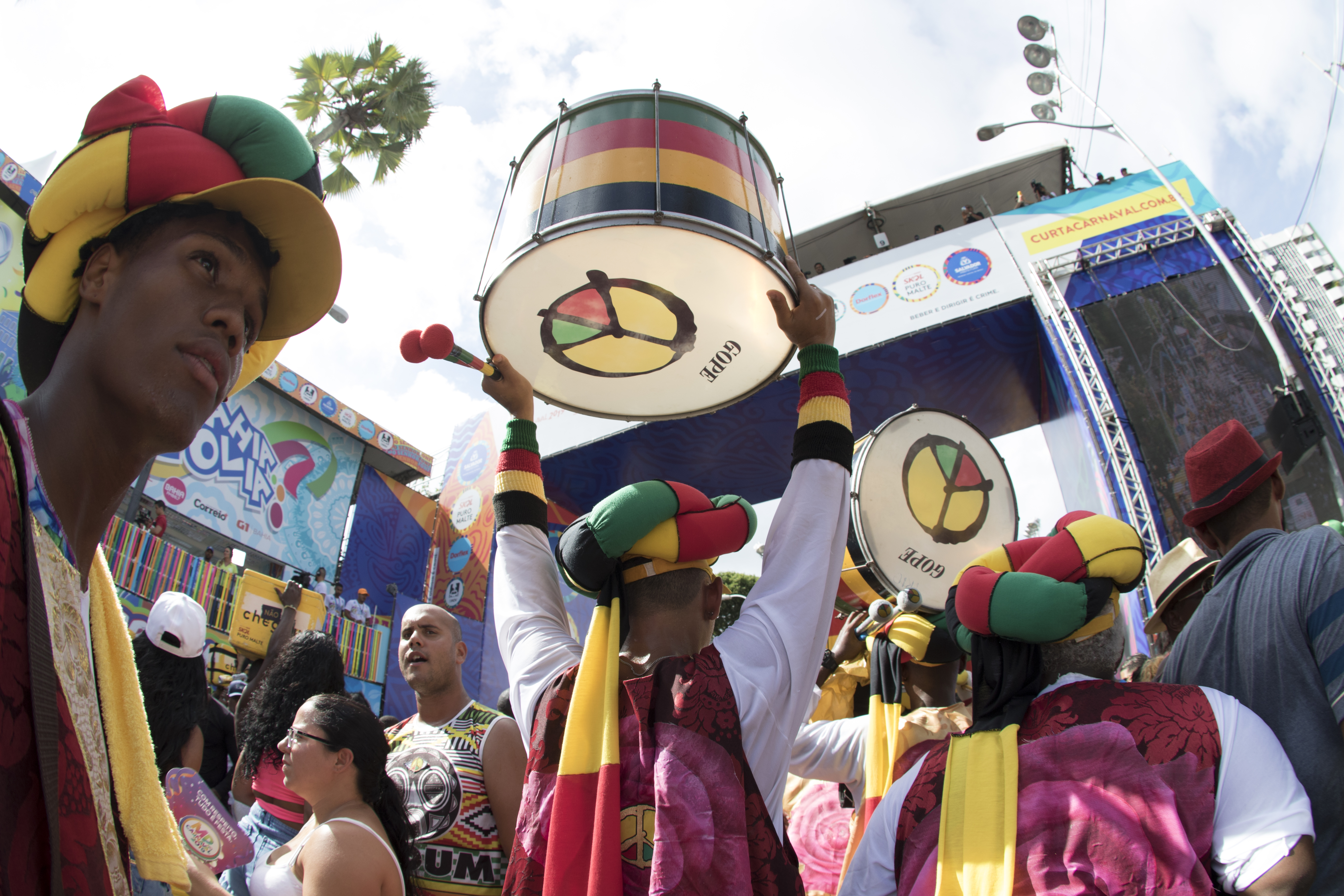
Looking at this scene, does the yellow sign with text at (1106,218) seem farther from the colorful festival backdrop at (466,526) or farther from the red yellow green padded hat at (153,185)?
the red yellow green padded hat at (153,185)

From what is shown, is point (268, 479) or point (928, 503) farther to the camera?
point (268, 479)

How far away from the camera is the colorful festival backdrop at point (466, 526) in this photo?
16156mm

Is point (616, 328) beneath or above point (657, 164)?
beneath

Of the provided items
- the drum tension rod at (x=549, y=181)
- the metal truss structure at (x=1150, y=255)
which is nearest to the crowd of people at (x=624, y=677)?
the drum tension rod at (x=549, y=181)

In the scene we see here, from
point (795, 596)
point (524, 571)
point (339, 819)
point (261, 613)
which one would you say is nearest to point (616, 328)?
point (524, 571)

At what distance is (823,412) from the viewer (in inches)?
75.3

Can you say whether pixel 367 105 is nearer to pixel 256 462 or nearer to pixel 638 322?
pixel 256 462

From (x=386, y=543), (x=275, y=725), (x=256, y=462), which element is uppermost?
(x=256, y=462)

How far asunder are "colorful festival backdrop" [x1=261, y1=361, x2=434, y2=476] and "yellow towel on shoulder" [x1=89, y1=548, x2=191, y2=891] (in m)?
15.9

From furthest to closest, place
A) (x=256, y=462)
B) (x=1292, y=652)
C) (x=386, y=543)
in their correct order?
(x=386, y=543) → (x=256, y=462) → (x=1292, y=652)

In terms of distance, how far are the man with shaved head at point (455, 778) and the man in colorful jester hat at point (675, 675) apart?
92cm

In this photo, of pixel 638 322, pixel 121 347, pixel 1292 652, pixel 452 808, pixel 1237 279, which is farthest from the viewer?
pixel 1237 279

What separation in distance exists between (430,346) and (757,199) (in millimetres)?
1057

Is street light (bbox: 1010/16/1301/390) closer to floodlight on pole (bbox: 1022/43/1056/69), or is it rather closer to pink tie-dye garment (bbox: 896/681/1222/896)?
floodlight on pole (bbox: 1022/43/1056/69)
